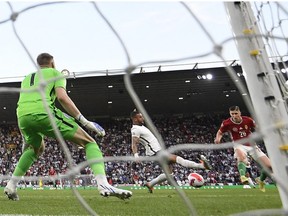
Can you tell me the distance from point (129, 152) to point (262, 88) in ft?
68.0

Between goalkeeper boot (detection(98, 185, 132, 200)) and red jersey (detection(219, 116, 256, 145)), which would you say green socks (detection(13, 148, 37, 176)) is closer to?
goalkeeper boot (detection(98, 185, 132, 200))

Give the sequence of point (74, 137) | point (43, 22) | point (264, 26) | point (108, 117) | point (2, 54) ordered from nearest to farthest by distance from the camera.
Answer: point (264, 26) → point (43, 22) → point (2, 54) → point (74, 137) → point (108, 117)

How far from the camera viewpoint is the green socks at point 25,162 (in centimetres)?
392

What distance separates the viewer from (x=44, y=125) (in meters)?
3.49

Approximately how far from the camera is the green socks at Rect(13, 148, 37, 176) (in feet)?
12.9

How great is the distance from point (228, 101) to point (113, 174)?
8.65 m

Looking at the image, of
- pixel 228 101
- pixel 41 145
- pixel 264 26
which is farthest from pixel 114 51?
pixel 228 101

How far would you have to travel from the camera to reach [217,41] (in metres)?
1.51

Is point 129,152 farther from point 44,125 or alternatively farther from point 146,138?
point 44,125

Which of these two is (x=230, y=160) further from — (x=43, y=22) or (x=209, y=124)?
(x=43, y=22)

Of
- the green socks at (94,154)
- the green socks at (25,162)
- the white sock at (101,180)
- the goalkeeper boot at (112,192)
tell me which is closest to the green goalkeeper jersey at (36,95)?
the green socks at (94,154)

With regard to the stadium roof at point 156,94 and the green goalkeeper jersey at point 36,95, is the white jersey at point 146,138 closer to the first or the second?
the green goalkeeper jersey at point 36,95

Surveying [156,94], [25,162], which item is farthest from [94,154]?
[156,94]

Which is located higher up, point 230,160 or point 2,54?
point 230,160
